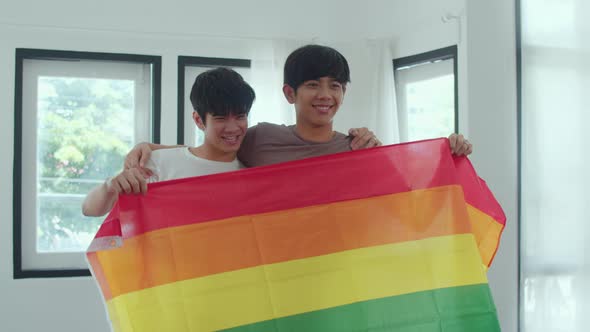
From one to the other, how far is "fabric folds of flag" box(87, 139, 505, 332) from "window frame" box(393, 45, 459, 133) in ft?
6.14

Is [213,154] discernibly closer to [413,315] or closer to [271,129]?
[271,129]

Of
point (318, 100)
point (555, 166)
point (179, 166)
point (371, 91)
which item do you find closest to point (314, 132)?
point (318, 100)

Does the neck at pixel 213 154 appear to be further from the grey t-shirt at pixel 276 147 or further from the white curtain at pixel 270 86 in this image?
the white curtain at pixel 270 86

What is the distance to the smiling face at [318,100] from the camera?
201 cm

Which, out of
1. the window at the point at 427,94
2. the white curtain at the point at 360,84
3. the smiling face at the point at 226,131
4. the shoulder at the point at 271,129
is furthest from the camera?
the white curtain at the point at 360,84

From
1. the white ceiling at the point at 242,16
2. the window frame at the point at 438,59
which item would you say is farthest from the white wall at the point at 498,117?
the white ceiling at the point at 242,16

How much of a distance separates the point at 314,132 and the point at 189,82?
96.0 inches

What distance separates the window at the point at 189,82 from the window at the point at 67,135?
135 mm

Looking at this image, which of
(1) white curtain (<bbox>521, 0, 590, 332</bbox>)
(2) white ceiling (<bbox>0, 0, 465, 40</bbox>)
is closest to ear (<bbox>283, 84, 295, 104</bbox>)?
(1) white curtain (<bbox>521, 0, 590, 332</bbox>)

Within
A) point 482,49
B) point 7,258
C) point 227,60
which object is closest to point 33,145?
point 7,258

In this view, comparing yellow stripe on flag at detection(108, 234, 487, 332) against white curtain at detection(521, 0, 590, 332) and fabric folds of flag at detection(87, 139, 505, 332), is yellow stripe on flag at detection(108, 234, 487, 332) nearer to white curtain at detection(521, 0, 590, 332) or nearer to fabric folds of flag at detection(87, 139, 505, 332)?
fabric folds of flag at detection(87, 139, 505, 332)

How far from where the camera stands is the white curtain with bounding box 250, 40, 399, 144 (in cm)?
426

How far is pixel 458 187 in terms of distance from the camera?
2.00m

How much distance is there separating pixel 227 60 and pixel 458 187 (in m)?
2.63
